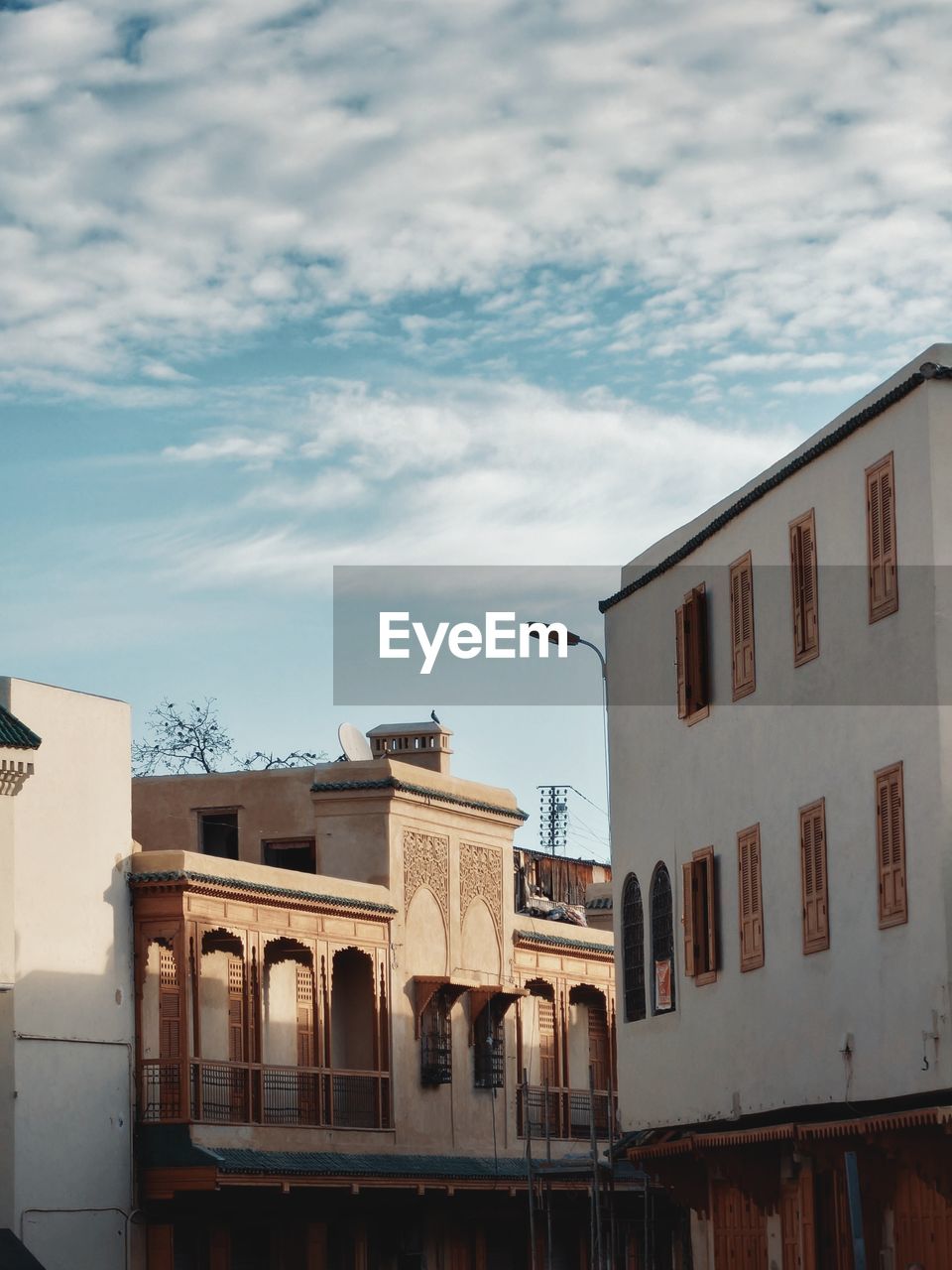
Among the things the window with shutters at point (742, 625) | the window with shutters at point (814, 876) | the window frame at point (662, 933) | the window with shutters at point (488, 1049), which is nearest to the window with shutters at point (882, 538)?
the window with shutters at point (814, 876)

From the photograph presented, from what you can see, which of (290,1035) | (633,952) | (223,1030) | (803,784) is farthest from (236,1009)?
(803,784)

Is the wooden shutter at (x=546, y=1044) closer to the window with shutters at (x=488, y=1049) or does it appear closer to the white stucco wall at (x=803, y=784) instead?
the window with shutters at (x=488, y=1049)

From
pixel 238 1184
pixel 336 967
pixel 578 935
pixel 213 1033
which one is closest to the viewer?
pixel 238 1184

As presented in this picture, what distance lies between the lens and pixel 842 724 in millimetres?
17984

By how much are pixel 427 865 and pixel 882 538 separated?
16351mm

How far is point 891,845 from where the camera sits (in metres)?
17.0

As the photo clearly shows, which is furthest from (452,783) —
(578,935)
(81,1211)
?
(81,1211)

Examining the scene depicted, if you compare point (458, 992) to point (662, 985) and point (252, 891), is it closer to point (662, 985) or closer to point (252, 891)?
point (252, 891)

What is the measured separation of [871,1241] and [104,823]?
12170 mm

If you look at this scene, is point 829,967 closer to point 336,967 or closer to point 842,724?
point 842,724

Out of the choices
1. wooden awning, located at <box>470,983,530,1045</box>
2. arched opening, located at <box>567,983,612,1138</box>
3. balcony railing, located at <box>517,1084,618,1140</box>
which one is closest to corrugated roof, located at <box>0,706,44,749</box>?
wooden awning, located at <box>470,983,530,1045</box>

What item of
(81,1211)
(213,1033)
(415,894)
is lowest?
(81,1211)

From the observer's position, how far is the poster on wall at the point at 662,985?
21.9 m

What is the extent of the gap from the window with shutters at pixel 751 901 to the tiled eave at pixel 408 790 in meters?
12.0
